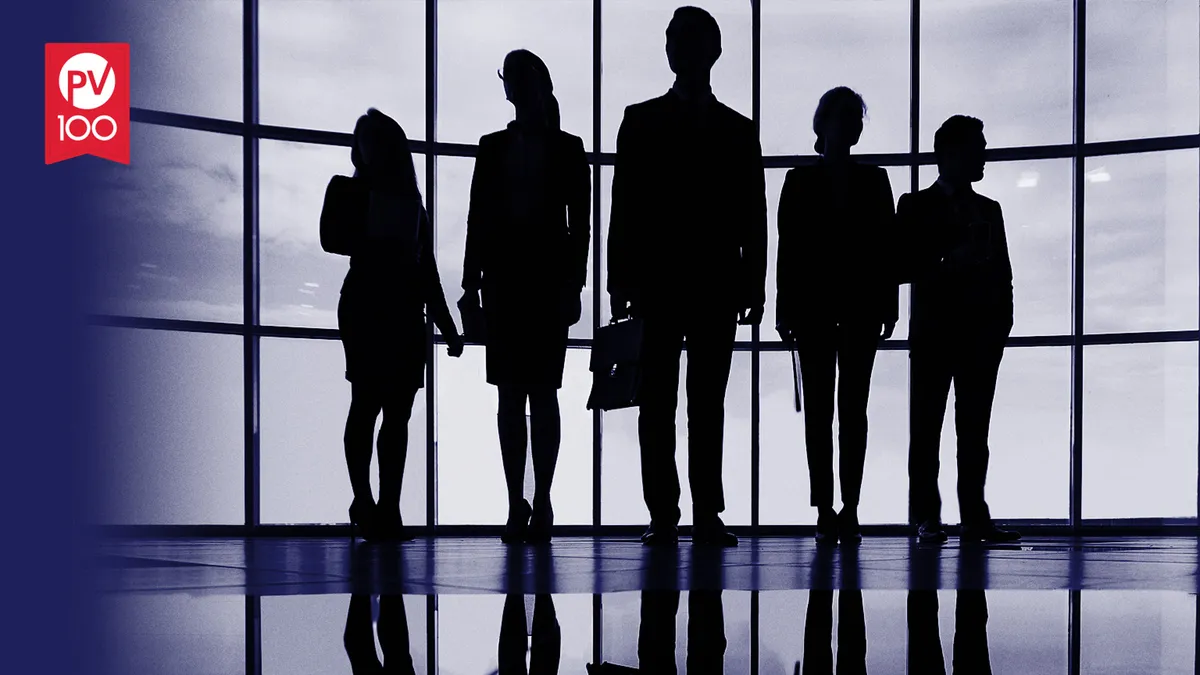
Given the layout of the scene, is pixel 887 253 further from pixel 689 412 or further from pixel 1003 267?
pixel 689 412

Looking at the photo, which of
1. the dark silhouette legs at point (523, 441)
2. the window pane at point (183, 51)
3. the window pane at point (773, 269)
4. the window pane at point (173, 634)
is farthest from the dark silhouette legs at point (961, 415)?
the window pane at point (183, 51)

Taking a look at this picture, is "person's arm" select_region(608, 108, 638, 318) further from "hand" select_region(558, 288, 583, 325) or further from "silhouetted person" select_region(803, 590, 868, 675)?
"silhouetted person" select_region(803, 590, 868, 675)

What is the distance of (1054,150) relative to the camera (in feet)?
26.7

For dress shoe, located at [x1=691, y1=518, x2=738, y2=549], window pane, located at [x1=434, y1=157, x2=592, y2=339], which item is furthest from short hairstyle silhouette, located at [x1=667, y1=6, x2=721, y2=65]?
window pane, located at [x1=434, y1=157, x2=592, y2=339]

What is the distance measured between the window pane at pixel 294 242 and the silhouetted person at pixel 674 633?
6.01 m

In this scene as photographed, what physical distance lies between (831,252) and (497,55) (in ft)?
15.2

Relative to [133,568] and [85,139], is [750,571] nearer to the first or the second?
[133,568]

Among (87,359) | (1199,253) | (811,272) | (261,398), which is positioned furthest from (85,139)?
(1199,253)

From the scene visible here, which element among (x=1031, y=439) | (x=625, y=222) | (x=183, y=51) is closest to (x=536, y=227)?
(x=625, y=222)

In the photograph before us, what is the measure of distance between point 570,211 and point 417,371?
2.76 ft

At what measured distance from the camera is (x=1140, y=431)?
26.2ft

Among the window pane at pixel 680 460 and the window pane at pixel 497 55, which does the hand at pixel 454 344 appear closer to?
the window pane at pixel 680 460

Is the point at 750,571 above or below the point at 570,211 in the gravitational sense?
below

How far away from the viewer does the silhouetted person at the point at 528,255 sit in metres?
4.07
